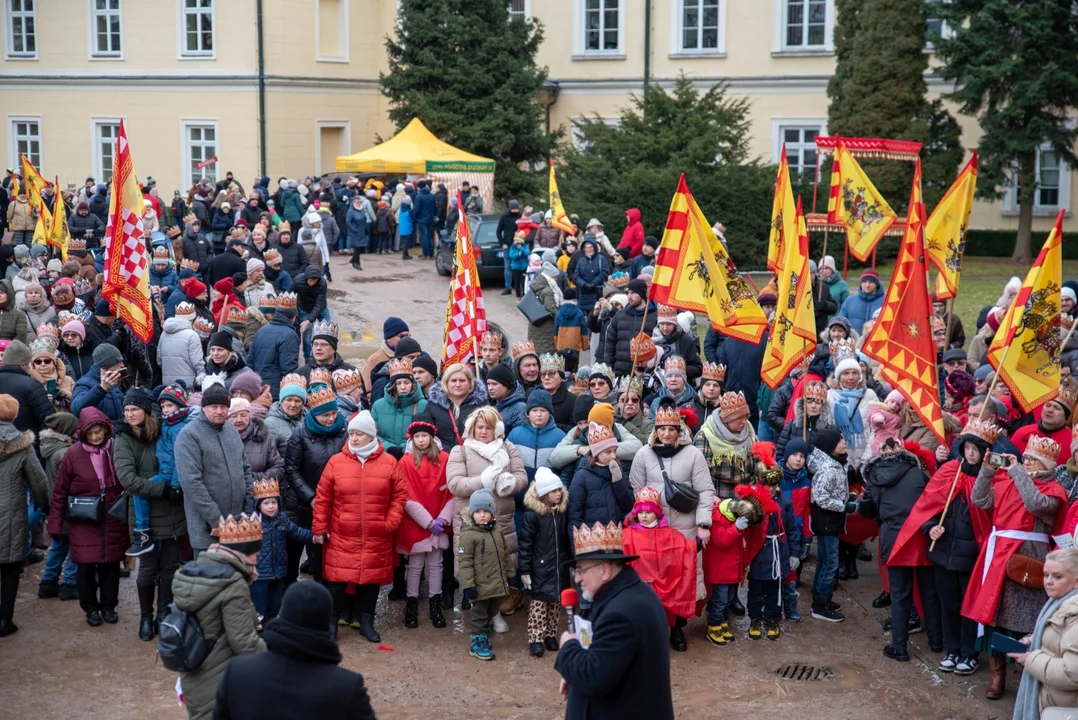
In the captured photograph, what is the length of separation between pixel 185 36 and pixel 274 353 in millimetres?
28425

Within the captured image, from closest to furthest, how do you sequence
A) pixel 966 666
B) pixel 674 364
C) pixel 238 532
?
pixel 238 532, pixel 966 666, pixel 674 364

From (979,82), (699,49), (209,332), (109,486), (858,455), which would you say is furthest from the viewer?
(699,49)

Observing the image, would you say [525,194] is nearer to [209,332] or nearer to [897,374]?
[209,332]

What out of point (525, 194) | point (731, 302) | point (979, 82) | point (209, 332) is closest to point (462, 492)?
point (731, 302)

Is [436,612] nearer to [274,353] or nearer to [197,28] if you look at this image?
[274,353]

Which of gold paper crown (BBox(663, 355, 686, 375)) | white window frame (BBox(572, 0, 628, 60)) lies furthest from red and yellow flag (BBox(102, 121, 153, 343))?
white window frame (BBox(572, 0, 628, 60))

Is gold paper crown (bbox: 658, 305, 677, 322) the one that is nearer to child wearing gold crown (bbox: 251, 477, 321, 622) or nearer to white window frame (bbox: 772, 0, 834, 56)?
child wearing gold crown (bbox: 251, 477, 321, 622)

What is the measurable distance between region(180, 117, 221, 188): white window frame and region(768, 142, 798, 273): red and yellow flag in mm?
27617

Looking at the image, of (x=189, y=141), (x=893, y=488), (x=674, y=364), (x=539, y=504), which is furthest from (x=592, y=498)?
(x=189, y=141)

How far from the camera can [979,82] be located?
28.0m

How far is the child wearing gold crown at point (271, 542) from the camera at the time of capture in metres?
9.16

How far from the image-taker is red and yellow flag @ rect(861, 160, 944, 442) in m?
9.61

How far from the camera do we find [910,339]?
9.81 metres

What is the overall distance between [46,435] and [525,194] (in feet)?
81.9
